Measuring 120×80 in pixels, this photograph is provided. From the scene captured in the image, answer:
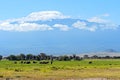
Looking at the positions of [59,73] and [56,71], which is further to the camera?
[56,71]

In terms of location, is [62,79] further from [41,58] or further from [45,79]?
[41,58]

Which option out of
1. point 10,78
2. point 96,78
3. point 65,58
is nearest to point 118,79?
point 96,78

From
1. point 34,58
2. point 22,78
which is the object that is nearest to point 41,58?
point 34,58

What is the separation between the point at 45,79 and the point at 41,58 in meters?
129

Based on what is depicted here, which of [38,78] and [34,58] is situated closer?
[38,78]

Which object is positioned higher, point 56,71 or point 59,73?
point 56,71

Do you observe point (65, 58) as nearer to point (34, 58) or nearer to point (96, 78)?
point (34, 58)

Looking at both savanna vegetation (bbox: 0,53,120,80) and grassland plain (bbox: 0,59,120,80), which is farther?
savanna vegetation (bbox: 0,53,120,80)

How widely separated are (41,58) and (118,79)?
430 ft

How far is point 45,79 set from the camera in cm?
5916

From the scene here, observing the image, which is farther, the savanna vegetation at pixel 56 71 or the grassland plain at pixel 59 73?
the savanna vegetation at pixel 56 71

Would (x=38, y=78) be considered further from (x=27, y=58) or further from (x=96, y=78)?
(x=27, y=58)

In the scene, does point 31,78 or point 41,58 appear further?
point 41,58

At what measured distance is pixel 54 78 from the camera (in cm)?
6034
